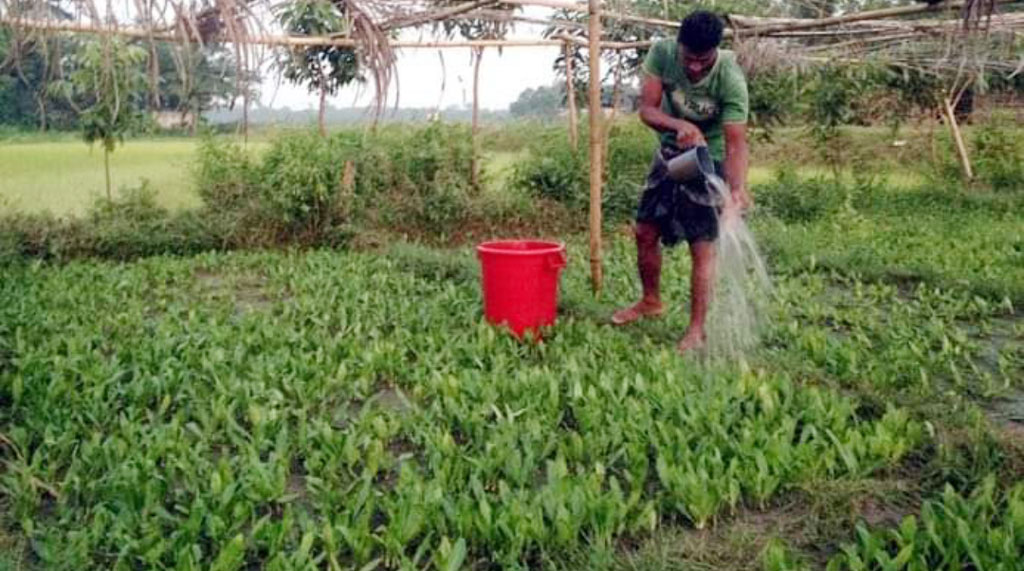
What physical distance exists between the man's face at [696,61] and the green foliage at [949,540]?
7.04ft

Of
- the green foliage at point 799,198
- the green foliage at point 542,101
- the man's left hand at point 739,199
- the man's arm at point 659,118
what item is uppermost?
the green foliage at point 542,101

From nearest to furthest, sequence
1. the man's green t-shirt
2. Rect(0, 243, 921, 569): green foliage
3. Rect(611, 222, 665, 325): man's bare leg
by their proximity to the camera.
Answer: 1. Rect(0, 243, 921, 569): green foliage
2. the man's green t-shirt
3. Rect(611, 222, 665, 325): man's bare leg

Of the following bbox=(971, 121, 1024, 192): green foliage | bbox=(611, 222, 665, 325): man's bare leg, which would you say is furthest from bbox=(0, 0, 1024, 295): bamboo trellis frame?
bbox=(971, 121, 1024, 192): green foliage

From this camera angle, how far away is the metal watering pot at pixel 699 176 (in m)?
3.84

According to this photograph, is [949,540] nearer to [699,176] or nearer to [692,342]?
[692,342]

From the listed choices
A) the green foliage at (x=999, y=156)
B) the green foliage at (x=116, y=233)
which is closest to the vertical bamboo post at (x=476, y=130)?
the green foliage at (x=116, y=233)

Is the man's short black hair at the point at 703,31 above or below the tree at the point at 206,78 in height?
above

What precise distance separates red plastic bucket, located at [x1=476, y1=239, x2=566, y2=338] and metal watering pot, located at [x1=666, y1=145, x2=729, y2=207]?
0.66 metres

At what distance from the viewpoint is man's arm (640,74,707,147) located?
3.87 meters

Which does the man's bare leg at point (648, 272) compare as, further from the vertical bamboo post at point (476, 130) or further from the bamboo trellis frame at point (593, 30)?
the vertical bamboo post at point (476, 130)

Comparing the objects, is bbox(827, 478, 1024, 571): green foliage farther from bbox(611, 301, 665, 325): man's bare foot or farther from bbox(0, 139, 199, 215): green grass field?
bbox(0, 139, 199, 215): green grass field

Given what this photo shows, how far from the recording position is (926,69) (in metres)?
9.04

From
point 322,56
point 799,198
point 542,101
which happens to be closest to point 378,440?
point 322,56

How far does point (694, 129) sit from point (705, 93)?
0.24 m
